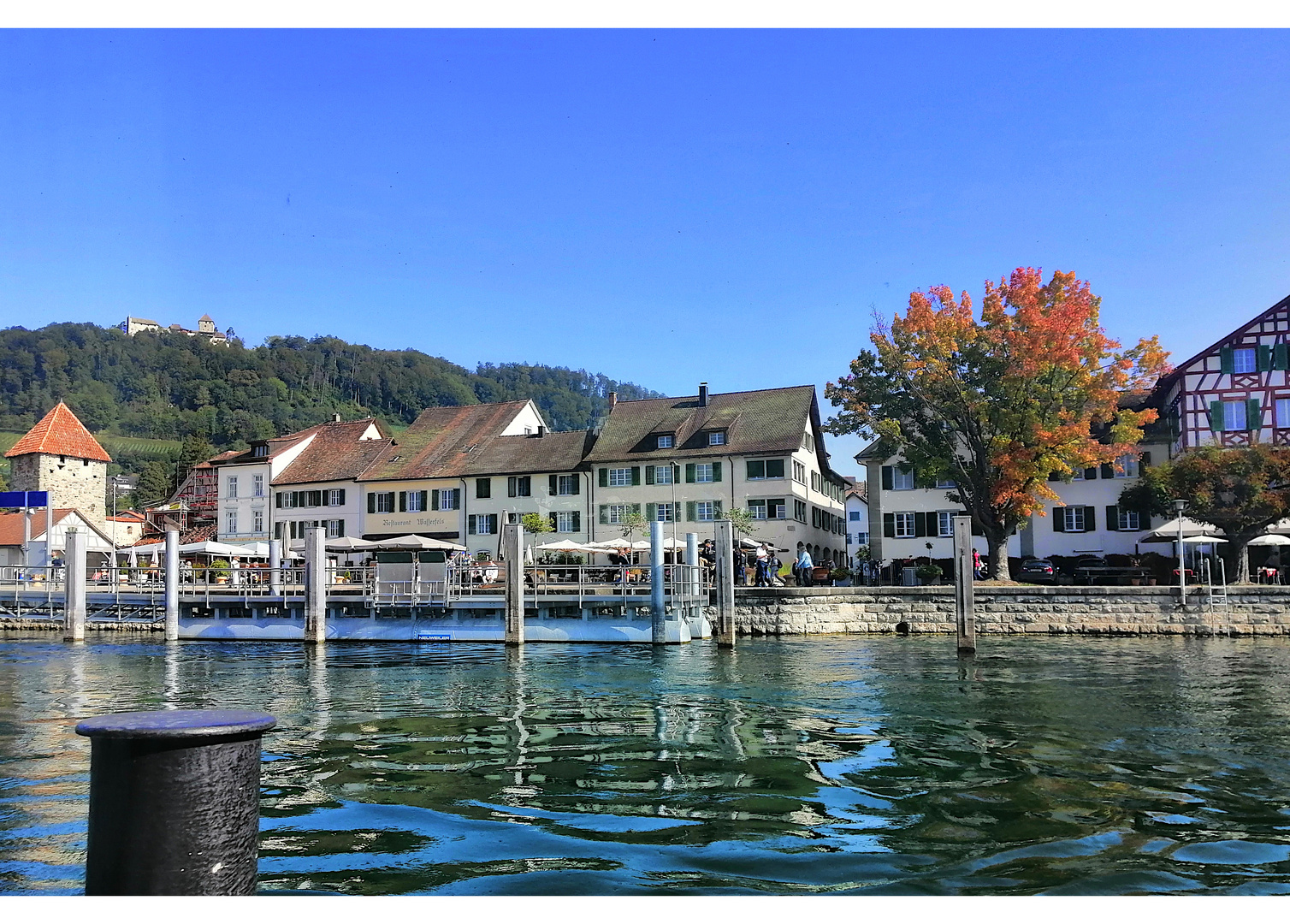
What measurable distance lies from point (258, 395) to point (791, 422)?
110 m

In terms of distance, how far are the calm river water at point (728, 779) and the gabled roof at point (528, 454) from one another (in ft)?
120

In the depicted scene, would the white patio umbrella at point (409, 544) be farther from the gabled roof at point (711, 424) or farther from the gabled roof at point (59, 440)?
the gabled roof at point (59, 440)

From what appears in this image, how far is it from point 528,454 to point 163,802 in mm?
56285

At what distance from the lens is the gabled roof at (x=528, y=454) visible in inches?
2282

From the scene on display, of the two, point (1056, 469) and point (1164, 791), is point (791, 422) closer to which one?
point (1056, 469)

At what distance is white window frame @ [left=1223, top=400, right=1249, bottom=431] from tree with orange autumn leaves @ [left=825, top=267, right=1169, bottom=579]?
6.91m

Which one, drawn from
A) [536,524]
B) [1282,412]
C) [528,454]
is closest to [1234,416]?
[1282,412]

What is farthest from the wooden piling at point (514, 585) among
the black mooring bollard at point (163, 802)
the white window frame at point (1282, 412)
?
the white window frame at point (1282, 412)

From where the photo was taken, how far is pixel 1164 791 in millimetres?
9531

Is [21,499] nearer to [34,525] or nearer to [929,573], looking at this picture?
[34,525]

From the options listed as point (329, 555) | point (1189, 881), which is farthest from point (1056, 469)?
point (1189, 881)

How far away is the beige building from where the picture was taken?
5353cm

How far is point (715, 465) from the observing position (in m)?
54.8

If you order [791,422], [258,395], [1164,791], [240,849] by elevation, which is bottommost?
[1164,791]
